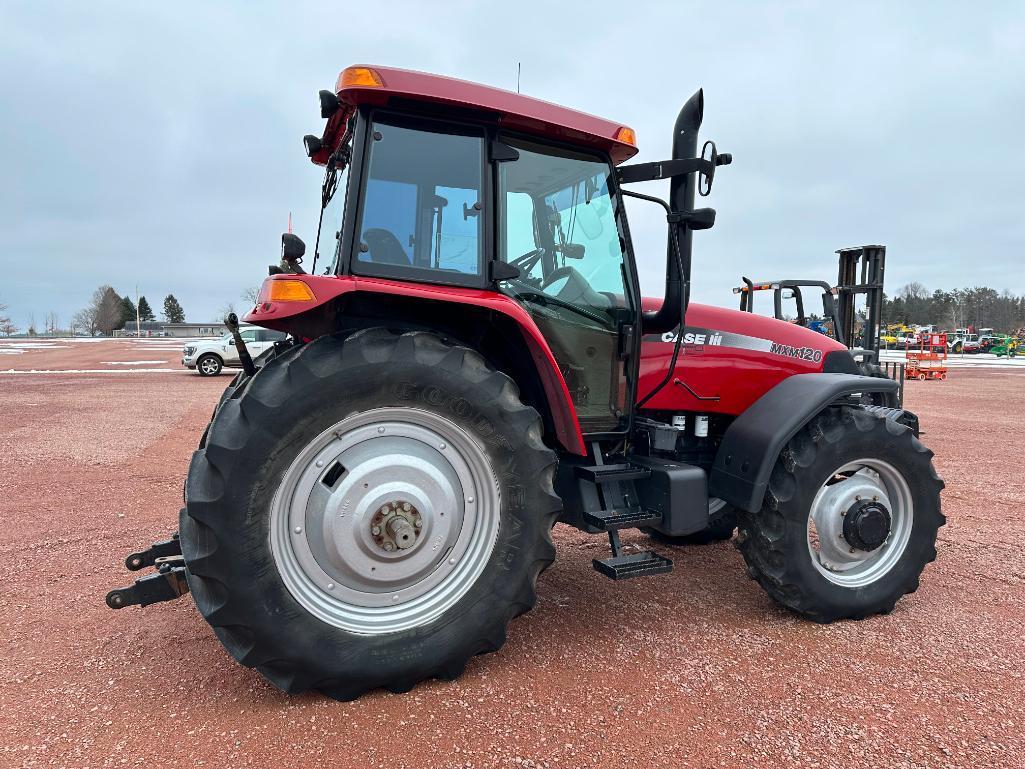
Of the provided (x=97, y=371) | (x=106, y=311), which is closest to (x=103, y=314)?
(x=106, y=311)

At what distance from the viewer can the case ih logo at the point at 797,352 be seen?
13.2ft

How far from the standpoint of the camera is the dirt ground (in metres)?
2.37

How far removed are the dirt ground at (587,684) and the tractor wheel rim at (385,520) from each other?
375 mm

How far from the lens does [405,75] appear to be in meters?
2.80

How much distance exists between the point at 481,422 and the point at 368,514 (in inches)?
22.9

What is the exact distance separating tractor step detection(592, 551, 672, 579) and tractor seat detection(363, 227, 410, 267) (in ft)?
5.36

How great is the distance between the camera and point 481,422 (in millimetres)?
A: 2783

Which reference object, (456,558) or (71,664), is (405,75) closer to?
(456,558)

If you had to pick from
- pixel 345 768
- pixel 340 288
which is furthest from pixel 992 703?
pixel 340 288

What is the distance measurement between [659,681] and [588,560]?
63.7 inches

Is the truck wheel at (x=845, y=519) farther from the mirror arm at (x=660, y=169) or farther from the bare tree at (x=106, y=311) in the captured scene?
the bare tree at (x=106, y=311)

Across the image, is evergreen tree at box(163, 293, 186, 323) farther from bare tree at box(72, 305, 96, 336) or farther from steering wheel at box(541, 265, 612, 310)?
steering wheel at box(541, 265, 612, 310)

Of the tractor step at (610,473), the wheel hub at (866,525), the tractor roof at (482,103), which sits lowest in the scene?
the wheel hub at (866,525)

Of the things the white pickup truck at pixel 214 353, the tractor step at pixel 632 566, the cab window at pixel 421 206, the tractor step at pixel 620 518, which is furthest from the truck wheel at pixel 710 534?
the white pickup truck at pixel 214 353
